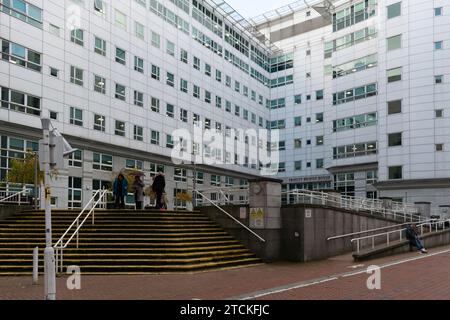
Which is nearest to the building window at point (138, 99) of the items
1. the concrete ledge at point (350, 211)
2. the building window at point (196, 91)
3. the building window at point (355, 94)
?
the building window at point (196, 91)

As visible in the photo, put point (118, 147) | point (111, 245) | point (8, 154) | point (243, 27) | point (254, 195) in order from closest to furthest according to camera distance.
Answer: point (111, 245) → point (254, 195) → point (8, 154) → point (118, 147) → point (243, 27)

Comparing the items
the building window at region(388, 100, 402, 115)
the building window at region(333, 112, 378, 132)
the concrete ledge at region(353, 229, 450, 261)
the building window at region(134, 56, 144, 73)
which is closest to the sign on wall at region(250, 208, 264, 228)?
the concrete ledge at region(353, 229, 450, 261)

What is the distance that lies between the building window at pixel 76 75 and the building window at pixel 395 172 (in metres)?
28.8

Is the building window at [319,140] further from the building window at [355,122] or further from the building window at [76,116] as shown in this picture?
the building window at [76,116]

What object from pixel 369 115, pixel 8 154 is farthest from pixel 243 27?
pixel 8 154

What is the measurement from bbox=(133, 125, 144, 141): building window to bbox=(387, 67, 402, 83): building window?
23.8m

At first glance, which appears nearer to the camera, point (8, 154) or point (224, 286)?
point (224, 286)

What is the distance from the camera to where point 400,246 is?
20.8 m

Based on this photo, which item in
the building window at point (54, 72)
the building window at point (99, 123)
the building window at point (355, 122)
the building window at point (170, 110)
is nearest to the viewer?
the building window at point (54, 72)

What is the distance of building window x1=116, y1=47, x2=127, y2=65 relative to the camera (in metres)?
41.1

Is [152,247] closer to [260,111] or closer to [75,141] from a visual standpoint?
[75,141]

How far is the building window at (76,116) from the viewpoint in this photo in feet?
119

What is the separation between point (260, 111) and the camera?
2598 inches

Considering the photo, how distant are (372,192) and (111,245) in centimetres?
3929
